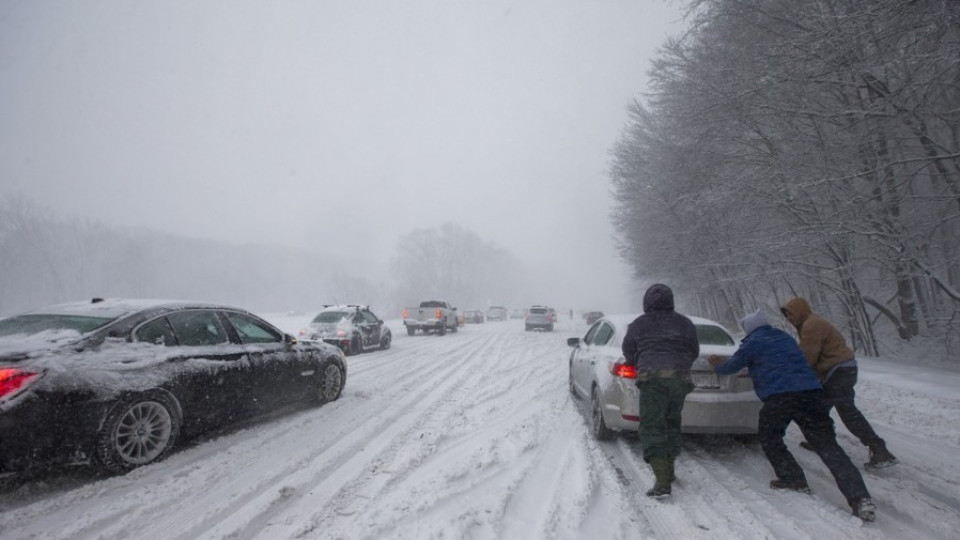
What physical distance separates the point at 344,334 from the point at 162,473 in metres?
9.38

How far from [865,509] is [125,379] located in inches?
227

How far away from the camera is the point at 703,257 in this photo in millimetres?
16859

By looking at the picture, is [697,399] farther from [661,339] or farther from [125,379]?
[125,379]

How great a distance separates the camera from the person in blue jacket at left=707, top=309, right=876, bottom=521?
10.7ft

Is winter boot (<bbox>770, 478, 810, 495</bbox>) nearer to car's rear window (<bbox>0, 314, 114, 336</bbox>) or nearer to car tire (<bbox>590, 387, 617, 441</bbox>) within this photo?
car tire (<bbox>590, 387, 617, 441</bbox>)

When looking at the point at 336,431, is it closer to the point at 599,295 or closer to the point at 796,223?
the point at 796,223

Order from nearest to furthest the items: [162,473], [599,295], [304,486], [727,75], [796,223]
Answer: [304,486]
[162,473]
[727,75]
[796,223]
[599,295]

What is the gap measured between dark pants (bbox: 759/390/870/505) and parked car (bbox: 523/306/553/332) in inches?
915

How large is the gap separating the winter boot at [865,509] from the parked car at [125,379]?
565 centimetres

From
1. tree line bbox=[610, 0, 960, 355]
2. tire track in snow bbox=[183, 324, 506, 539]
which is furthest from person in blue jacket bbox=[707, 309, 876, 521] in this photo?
tree line bbox=[610, 0, 960, 355]

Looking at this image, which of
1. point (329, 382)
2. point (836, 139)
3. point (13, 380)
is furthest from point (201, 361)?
point (836, 139)

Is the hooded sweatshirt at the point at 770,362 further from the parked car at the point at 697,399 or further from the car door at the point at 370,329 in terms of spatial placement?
the car door at the point at 370,329

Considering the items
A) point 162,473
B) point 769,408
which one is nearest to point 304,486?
point 162,473

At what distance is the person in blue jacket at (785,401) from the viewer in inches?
129
